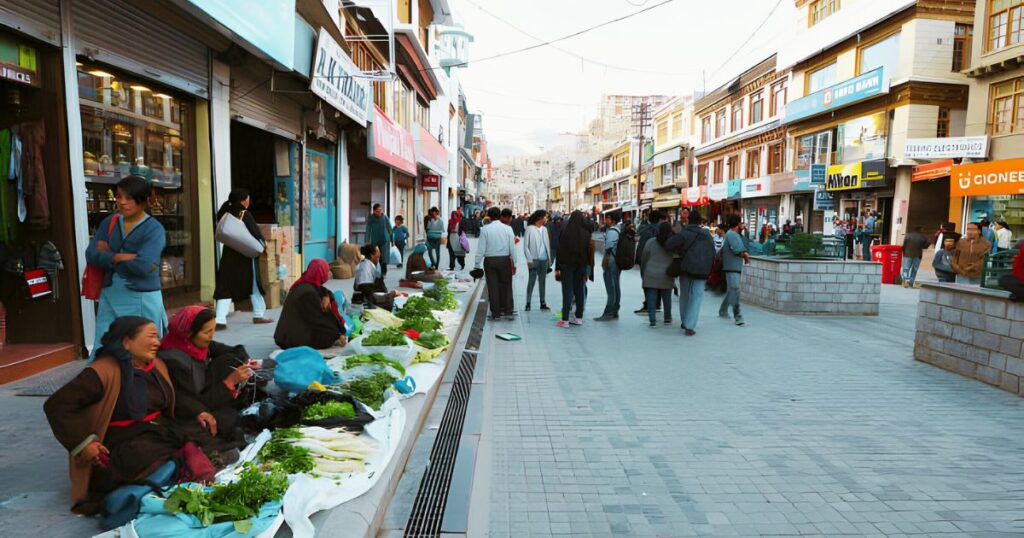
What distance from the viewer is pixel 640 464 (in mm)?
4434

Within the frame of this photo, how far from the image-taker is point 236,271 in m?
7.79

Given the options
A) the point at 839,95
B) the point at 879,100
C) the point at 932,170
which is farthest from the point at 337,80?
the point at 839,95

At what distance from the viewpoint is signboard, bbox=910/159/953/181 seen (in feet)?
70.9

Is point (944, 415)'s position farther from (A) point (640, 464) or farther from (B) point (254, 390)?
(B) point (254, 390)

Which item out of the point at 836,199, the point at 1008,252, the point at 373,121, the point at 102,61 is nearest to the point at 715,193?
the point at 836,199

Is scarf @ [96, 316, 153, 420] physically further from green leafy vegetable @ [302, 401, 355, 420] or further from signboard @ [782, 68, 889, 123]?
signboard @ [782, 68, 889, 123]

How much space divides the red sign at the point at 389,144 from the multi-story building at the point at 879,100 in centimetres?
1843

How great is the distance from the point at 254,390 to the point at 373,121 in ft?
41.9

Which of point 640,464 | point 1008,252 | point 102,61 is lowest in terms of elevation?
point 640,464

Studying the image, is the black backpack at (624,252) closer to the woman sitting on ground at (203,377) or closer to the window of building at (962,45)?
the woman sitting on ground at (203,377)

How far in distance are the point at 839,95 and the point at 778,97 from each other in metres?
7.25

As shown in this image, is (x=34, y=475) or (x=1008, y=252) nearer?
(x=34, y=475)

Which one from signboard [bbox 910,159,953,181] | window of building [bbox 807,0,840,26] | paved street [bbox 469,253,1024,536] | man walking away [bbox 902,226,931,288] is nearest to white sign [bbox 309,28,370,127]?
paved street [bbox 469,253,1024,536]

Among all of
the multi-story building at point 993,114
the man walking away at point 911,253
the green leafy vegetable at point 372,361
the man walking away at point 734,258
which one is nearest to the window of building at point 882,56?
the multi-story building at point 993,114
